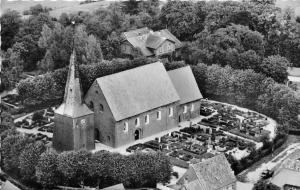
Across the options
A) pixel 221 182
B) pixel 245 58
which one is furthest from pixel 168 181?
pixel 245 58

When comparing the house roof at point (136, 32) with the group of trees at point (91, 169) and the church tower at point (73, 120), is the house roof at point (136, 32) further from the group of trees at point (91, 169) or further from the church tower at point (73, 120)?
the group of trees at point (91, 169)

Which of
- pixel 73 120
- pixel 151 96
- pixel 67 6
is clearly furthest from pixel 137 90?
pixel 67 6

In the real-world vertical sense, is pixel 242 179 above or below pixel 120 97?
below

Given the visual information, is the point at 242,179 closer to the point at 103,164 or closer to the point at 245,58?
the point at 103,164

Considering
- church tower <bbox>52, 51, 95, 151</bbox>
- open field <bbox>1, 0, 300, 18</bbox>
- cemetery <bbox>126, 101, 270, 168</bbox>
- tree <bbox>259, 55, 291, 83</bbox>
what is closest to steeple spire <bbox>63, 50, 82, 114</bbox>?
church tower <bbox>52, 51, 95, 151</bbox>

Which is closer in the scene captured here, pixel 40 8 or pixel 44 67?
pixel 44 67

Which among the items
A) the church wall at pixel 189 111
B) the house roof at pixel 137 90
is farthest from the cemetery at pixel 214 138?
the house roof at pixel 137 90
